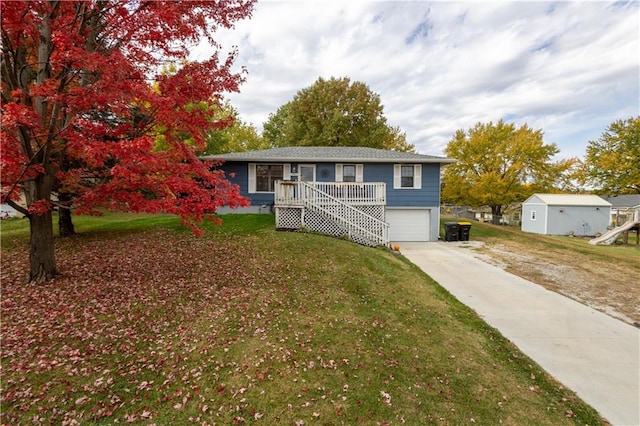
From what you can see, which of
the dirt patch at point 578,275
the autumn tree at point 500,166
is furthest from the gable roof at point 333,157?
the autumn tree at point 500,166

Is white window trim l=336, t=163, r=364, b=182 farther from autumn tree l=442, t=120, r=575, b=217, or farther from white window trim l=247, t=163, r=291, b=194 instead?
autumn tree l=442, t=120, r=575, b=217

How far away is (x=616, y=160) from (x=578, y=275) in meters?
23.9

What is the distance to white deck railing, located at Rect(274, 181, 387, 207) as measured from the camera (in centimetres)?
1089

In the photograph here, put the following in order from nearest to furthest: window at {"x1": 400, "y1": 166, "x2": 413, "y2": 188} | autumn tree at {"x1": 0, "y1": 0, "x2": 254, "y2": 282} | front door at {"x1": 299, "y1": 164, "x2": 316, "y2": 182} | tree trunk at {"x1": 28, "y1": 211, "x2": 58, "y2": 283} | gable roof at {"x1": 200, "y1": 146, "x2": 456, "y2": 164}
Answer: autumn tree at {"x1": 0, "y1": 0, "x2": 254, "y2": 282}, tree trunk at {"x1": 28, "y1": 211, "x2": 58, "y2": 283}, gable roof at {"x1": 200, "y1": 146, "x2": 456, "y2": 164}, front door at {"x1": 299, "y1": 164, "x2": 316, "y2": 182}, window at {"x1": 400, "y1": 166, "x2": 413, "y2": 188}

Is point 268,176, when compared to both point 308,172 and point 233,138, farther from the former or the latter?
point 233,138

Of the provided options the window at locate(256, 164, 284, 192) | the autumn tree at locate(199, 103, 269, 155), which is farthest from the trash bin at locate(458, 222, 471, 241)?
the autumn tree at locate(199, 103, 269, 155)

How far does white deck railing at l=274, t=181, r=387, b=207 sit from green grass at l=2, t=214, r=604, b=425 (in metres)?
4.32

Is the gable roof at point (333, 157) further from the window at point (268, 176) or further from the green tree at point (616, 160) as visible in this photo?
the green tree at point (616, 160)

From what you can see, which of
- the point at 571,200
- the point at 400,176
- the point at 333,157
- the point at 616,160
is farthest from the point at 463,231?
the point at 616,160

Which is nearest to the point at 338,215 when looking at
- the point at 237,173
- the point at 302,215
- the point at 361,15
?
the point at 302,215

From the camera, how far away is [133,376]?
338 centimetres

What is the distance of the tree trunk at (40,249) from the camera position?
5.46m

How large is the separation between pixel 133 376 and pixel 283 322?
2137 millimetres

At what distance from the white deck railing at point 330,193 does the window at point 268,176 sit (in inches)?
113
